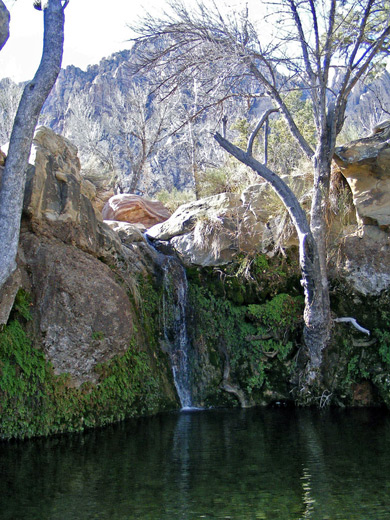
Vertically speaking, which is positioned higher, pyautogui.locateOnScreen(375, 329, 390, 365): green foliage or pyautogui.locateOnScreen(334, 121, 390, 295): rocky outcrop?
pyautogui.locateOnScreen(334, 121, 390, 295): rocky outcrop

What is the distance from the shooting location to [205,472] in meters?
7.38

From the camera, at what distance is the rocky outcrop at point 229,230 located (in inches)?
526

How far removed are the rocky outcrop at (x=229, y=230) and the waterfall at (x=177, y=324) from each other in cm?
43

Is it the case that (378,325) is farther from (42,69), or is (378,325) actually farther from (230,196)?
(42,69)

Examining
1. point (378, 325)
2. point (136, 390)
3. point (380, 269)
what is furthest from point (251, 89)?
point (136, 390)

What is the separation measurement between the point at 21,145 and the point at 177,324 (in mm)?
5799

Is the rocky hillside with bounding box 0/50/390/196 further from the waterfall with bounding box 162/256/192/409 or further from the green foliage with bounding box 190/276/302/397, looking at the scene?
the green foliage with bounding box 190/276/302/397

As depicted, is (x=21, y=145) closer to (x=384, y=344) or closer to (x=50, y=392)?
(x=50, y=392)

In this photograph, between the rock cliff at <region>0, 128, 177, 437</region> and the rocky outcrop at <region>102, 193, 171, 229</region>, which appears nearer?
the rock cliff at <region>0, 128, 177, 437</region>

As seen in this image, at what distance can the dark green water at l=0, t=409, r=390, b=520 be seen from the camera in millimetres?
5941

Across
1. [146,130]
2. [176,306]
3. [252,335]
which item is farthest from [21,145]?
[146,130]

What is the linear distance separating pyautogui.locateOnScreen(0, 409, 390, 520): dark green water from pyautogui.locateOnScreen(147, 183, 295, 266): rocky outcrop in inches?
170

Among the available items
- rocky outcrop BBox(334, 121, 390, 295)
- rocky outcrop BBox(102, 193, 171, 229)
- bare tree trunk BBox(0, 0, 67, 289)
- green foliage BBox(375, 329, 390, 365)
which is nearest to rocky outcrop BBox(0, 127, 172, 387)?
bare tree trunk BBox(0, 0, 67, 289)

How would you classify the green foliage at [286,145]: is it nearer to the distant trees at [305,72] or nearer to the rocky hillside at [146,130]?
the rocky hillside at [146,130]
